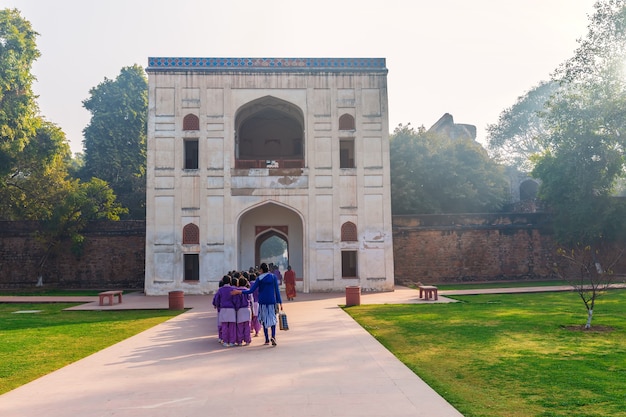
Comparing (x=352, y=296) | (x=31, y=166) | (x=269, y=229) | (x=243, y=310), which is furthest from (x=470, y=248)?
(x=31, y=166)

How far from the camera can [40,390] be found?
5.30 meters

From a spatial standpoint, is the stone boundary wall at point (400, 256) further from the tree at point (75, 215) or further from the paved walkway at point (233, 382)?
the paved walkway at point (233, 382)

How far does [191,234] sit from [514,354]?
45.9 feet

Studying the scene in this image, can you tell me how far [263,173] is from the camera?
18.8 meters

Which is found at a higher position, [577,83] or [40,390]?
[577,83]

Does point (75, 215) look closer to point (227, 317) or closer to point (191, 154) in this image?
point (191, 154)

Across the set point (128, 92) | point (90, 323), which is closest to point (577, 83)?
point (90, 323)

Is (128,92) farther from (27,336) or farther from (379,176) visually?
(27,336)

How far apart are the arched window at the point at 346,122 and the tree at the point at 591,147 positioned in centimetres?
954

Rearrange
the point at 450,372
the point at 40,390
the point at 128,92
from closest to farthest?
the point at 40,390, the point at 450,372, the point at 128,92

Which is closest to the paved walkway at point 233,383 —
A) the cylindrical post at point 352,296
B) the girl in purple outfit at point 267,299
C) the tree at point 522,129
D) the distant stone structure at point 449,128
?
the girl in purple outfit at point 267,299

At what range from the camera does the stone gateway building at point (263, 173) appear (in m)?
18.5

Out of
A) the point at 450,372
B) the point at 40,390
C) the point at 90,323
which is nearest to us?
the point at 40,390

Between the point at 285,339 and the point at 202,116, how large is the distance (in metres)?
12.7
